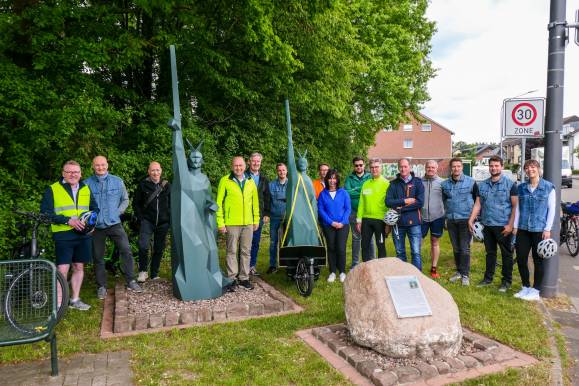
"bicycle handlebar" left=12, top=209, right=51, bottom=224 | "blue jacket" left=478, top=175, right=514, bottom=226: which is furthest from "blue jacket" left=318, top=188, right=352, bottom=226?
"bicycle handlebar" left=12, top=209, right=51, bottom=224

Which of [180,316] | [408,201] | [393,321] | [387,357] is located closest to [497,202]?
[408,201]

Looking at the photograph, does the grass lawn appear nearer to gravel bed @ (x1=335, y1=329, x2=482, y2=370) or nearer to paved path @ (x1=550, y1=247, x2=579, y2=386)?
paved path @ (x1=550, y1=247, x2=579, y2=386)

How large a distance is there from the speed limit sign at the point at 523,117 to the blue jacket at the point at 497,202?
4.15 feet

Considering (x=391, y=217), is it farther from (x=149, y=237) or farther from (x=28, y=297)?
(x=28, y=297)

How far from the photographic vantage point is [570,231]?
942cm

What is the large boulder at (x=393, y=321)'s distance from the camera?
13.2ft

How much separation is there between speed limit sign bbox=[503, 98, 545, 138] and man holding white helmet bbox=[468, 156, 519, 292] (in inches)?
48.1

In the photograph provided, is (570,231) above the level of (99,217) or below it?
below

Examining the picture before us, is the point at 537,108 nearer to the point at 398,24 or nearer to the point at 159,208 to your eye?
the point at 159,208

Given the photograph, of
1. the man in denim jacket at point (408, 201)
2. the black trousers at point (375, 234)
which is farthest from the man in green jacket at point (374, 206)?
the man in denim jacket at point (408, 201)

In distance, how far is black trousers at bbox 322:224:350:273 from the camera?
682cm

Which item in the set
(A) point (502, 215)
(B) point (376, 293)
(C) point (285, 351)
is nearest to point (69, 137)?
(C) point (285, 351)

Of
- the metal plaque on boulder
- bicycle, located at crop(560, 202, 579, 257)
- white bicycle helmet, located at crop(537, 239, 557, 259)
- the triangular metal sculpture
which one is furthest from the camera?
bicycle, located at crop(560, 202, 579, 257)

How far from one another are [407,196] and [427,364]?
10.1 feet
